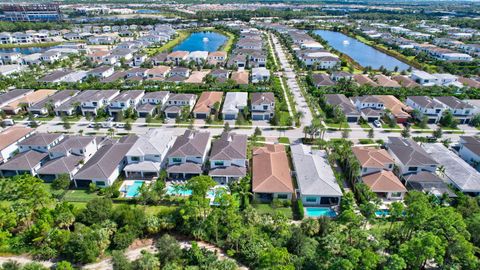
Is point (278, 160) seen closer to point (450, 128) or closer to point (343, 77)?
point (450, 128)

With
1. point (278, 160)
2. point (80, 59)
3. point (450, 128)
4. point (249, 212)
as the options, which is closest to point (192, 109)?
point (278, 160)

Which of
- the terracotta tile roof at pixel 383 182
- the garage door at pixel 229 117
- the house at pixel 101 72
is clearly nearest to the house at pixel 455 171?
the terracotta tile roof at pixel 383 182

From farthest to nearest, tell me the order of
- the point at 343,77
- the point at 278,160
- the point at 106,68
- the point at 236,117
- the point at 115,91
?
the point at 106,68
the point at 343,77
the point at 115,91
the point at 236,117
the point at 278,160

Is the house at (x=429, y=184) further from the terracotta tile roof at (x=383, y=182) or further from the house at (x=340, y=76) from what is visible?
the house at (x=340, y=76)

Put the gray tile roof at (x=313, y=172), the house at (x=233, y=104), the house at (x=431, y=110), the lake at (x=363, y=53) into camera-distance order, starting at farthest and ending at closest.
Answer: the lake at (x=363, y=53) → the house at (x=233, y=104) → the house at (x=431, y=110) → the gray tile roof at (x=313, y=172)

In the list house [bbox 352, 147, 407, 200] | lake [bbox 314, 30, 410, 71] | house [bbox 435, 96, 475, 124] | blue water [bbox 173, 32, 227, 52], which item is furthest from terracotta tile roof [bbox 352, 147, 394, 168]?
blue water [bbox 173, 32, 227, 52]

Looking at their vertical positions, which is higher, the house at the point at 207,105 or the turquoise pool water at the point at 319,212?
the house at the point at 207,105

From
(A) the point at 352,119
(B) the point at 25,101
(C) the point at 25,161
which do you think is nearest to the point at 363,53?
(A) the point at 352,119
